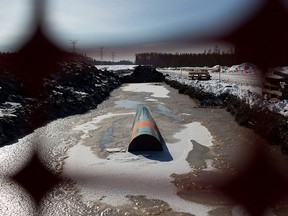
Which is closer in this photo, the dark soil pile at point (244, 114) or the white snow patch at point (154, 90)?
the dark soil pile at point (244, 114)

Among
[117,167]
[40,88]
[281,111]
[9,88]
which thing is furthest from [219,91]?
[40,88]

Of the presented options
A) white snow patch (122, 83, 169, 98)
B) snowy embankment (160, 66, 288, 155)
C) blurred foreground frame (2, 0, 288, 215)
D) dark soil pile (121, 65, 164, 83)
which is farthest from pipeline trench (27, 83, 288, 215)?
dark soil pile (121, 65, 164, 83)

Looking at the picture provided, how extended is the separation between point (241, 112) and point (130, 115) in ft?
9.46

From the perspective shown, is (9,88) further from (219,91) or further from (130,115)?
(219,91)

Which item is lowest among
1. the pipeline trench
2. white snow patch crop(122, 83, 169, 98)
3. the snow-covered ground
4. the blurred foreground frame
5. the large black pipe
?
white snow patch crop(122, 83, 169, 98)

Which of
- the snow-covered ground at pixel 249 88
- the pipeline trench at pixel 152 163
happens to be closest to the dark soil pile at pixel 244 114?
the snow-covered ground at pixel 249 88

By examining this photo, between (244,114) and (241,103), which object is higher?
(241,103)

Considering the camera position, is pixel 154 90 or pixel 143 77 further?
pixel 143 77

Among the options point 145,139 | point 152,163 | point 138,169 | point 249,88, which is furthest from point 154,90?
point 249,88

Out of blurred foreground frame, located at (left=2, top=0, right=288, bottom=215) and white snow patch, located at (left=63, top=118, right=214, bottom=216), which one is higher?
blurred foreground frame, located at (left=2, top=0, right=288, bottom=215)

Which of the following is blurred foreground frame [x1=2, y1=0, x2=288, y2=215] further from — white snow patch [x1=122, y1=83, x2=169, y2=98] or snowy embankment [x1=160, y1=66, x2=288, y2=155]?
white snow patch [x1=122, y1=83, x2=169, y2=98]

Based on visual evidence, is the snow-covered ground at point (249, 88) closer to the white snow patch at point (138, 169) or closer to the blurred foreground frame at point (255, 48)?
the blurred foreground frame at point (255, 48)

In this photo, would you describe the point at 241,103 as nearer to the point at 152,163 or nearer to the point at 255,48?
the point at 152,163

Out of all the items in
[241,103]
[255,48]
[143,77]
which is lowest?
[143,77]
